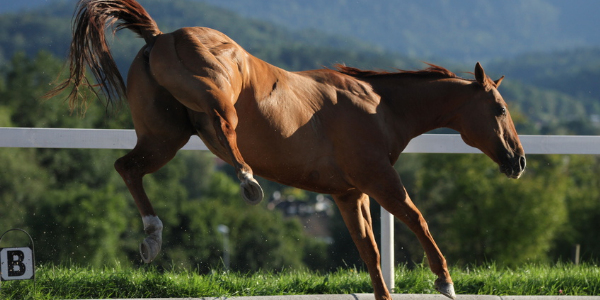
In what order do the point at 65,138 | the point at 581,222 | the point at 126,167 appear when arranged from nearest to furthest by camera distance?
1. the point at 126,167
2. the point at 65,138
3. the point at 581,222

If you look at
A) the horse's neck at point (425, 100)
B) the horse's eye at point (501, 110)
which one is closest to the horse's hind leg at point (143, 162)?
the horse's neck at point (425, 100)

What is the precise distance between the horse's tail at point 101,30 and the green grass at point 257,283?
141 centimetres

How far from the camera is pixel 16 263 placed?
155 inches

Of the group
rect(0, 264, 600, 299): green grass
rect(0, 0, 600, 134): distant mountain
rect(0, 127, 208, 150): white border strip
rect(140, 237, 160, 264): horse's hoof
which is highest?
rect(0, 127, 208, 150): white border strip

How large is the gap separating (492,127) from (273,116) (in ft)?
5.24

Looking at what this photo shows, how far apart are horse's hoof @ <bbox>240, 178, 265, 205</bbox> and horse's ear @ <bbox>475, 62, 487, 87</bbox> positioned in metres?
1.92

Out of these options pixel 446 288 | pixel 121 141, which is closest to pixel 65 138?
pixel 121 141

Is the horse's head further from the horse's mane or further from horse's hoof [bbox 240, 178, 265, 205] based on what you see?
horse's hoof [bbox 240, 178, 265, 205]

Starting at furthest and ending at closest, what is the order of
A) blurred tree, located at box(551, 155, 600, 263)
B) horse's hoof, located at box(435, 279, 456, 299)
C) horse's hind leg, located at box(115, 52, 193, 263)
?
blurred tree, located at box(551, 155, 600, 263) → horse's hoof, located at box(435, 279, 456, 299) → horse's hind leg, located at box(115, 52, 193, 263)

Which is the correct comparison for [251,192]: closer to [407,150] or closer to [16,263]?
[16,263]

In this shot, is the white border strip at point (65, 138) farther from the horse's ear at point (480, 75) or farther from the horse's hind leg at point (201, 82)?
the horse's ear at point (480, 75)

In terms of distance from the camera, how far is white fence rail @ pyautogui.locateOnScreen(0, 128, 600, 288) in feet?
14.7

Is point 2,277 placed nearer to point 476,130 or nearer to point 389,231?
point 389,231

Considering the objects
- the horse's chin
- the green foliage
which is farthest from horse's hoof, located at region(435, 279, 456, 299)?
the green foliage
